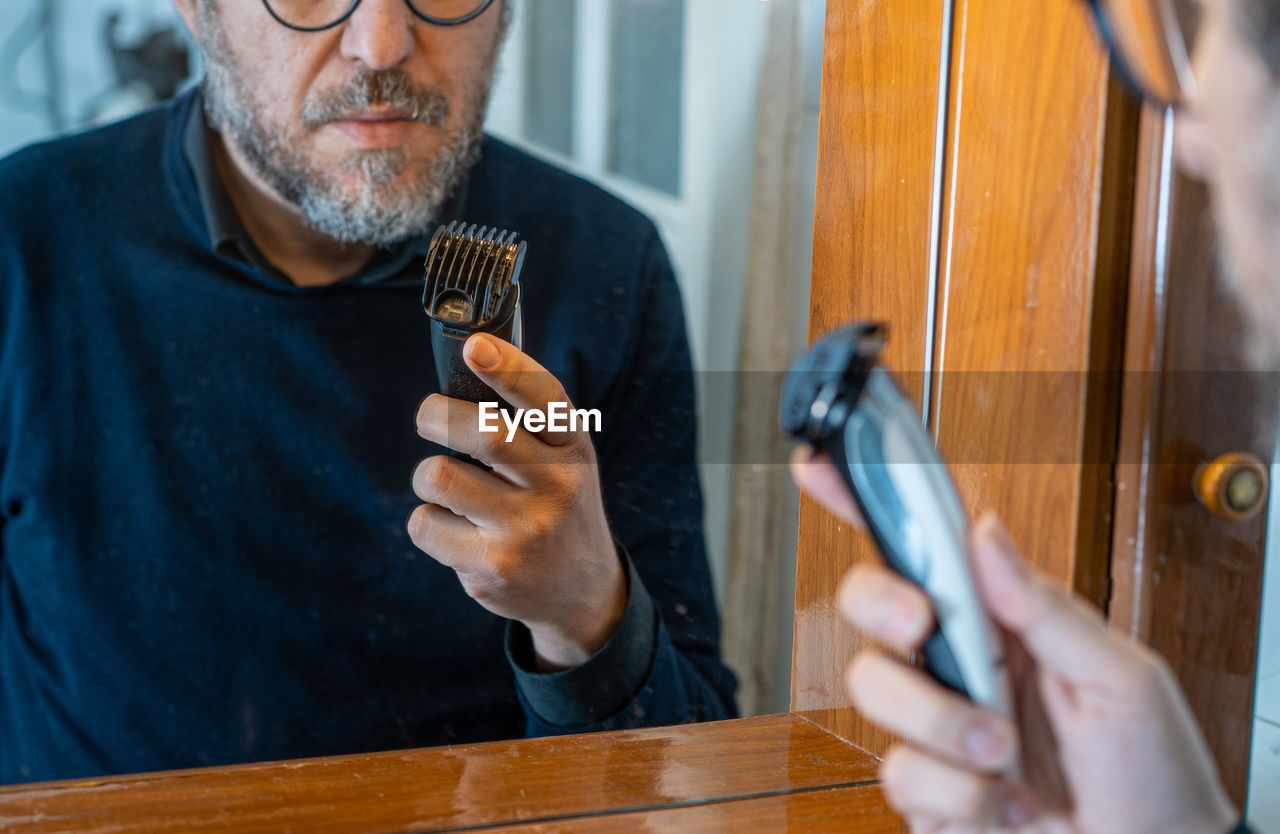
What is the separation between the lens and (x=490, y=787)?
40cm

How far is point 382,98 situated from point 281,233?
80 millimetres

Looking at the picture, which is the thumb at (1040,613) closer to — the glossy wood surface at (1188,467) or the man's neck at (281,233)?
the glossy wood surface at (1188,467)

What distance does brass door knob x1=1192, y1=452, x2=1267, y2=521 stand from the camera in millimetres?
332

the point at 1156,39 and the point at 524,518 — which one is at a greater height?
the point at 1156,39

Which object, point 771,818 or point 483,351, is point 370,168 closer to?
point 483,351

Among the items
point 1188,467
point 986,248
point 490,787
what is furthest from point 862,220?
point 490,787

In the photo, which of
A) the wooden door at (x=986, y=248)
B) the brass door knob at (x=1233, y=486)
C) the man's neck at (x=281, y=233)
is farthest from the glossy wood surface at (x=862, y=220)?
the man's neck at (x=281, y=233)

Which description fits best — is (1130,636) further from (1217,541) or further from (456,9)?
(456,9)

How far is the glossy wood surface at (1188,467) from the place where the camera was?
323mm

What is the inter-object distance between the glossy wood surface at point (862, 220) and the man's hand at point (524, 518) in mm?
89

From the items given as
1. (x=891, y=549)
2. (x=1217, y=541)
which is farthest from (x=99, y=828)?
(x=1217, y=541)

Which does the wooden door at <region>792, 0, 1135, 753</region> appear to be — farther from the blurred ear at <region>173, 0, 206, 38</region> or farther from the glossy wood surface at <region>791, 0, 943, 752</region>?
the blurred ear at <region>173, 0, 206, 38</region>

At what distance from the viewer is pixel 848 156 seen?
42 centimetres

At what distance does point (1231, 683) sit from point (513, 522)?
259mm
